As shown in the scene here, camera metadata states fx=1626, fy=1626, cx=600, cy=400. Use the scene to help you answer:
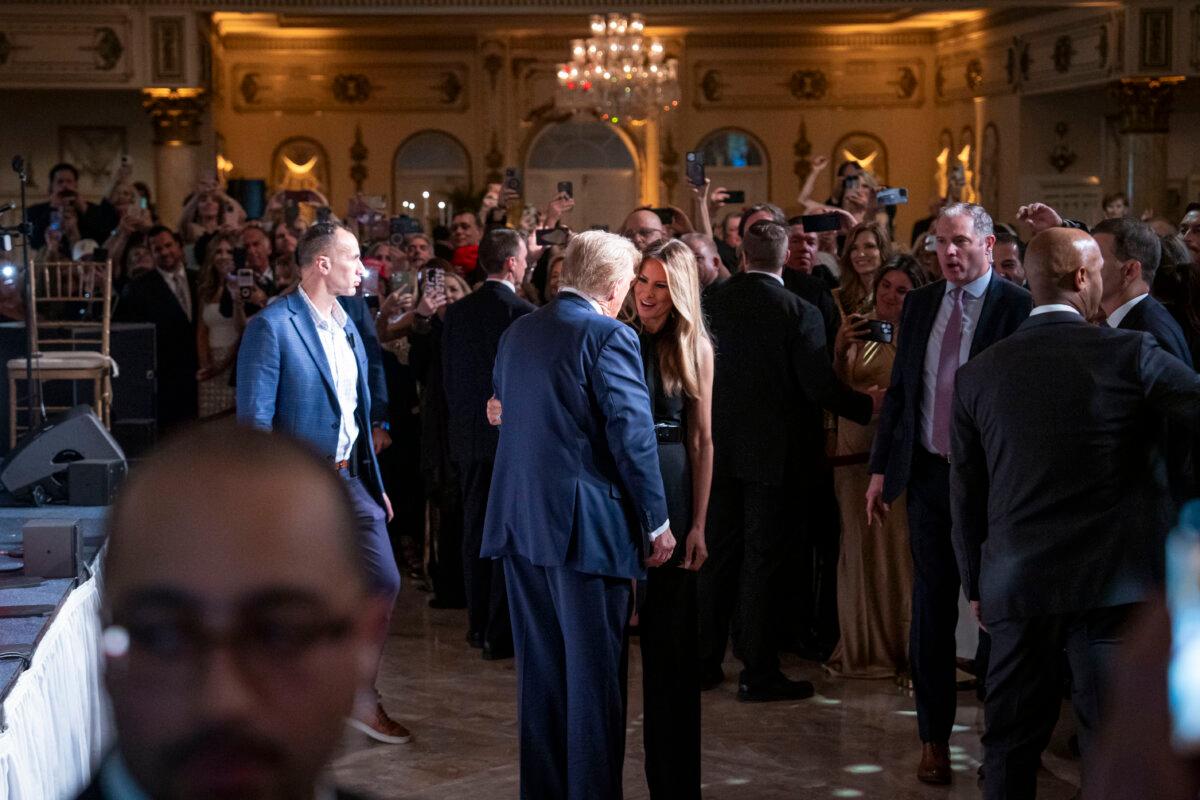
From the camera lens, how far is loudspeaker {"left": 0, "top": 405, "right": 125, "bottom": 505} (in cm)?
521

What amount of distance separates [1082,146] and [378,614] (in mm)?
15812

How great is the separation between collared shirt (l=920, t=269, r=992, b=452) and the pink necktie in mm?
10

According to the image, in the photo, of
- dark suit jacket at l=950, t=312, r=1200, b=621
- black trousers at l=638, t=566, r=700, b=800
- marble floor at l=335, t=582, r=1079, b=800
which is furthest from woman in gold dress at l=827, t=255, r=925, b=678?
dark suit jacket at l=950, t=312, r=1200, b=621

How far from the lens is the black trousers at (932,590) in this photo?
4.26 meters

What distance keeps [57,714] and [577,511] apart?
1.19m

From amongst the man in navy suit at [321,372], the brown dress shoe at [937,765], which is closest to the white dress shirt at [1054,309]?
the brown dress shoe at [937,765]

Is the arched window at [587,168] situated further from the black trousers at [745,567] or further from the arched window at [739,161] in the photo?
the black trousers at [745,567]

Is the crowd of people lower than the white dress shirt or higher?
lower

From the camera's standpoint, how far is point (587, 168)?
1791 centimetres

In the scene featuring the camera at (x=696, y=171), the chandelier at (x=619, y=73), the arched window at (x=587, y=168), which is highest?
the chandelier at (x=619, y=73)

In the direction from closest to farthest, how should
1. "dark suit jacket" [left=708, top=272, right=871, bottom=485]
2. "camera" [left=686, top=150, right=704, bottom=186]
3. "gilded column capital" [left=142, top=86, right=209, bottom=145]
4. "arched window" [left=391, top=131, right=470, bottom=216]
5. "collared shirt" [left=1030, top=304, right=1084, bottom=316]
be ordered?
"collared shirt" [left=1030, top=304, right=1084, bottom=316] < "dark suit jacket" [left=708, top=272, right=871, bottom=485] < "camera" [left=686, top=150, right=704, bottom=186] < "gilded column capital" [left=142, top=86, right=209, bottom=145] < "arched window" [left=391, top=131, right=470, bottom=216]

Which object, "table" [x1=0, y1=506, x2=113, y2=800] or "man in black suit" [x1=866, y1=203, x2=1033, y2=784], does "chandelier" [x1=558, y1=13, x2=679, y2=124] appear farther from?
"table" [x1=0, y1=506, x2=113, y2=800]

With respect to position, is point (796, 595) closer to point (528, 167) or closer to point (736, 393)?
point (736, 393)

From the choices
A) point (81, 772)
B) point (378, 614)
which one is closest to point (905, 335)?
point (81, 772)
